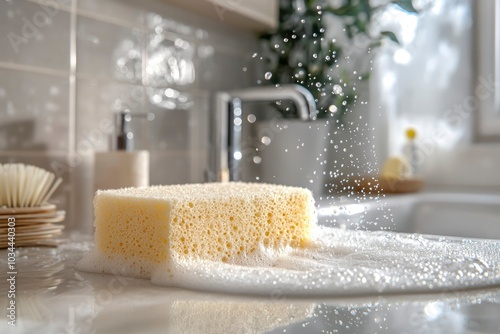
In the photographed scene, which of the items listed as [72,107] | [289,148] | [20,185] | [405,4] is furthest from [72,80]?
[405,4]

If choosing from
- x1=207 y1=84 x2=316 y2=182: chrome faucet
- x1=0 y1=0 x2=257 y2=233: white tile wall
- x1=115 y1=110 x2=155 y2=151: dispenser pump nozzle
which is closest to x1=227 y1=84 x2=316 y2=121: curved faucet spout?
x1=207 y1=84 x2=316 y2=182: chrome faucet

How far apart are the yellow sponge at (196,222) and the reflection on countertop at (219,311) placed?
43mm

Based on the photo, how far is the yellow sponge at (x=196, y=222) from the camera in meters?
0.53

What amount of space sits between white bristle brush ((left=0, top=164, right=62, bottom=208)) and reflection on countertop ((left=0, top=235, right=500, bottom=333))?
0.21 metres

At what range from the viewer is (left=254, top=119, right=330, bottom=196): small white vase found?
1097 mm

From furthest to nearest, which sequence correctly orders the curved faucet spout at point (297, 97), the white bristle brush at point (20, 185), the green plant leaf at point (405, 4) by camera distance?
1. the green plant leaf at point (405, 4)
2. the curved faucet spout at point (297, 97)
3. the white bristle brush at point (20, 185)

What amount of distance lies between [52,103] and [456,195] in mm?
902

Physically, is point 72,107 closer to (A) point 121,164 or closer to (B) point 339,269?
(A) point 121,164

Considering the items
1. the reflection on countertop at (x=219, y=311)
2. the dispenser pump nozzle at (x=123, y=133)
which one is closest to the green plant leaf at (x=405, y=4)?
the dispenser pump nozzle at (x=123, y=133)

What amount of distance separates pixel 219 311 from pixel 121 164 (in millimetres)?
506

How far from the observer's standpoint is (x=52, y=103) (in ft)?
2.97

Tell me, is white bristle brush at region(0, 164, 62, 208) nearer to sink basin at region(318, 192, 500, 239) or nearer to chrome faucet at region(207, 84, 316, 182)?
chrome faucet at region(207, 84, 316, 182)

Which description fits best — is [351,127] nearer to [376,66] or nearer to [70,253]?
[70,253]

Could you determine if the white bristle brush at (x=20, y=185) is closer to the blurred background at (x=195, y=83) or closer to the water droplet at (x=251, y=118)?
the blurred background at (x=195, y=83)
